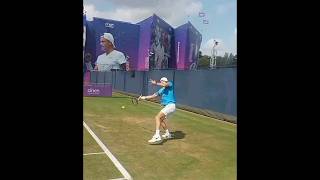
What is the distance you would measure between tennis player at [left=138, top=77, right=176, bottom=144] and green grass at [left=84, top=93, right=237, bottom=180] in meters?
0.05

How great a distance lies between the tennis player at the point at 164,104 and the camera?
378 cm

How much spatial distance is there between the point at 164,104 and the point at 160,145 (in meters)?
0.42

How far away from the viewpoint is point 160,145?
3.72 metres

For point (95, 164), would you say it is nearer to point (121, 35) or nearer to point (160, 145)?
point (160, 145)

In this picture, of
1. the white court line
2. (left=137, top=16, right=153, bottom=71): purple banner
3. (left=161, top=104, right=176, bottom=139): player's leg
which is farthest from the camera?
(left=161, top=104, right=176, bottom=139): player's leg

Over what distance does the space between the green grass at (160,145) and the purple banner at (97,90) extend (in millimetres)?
56

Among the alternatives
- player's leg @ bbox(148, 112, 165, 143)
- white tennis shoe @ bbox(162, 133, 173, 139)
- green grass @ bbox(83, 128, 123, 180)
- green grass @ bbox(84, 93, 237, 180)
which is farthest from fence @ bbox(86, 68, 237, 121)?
green grass @ bbox(83, 128, 123, 180)

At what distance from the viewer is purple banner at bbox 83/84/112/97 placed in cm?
352

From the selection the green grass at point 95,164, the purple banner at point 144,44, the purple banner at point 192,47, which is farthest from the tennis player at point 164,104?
the purple banner at point 192,47

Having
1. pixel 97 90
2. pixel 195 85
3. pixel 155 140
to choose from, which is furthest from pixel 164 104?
pixel 195 85

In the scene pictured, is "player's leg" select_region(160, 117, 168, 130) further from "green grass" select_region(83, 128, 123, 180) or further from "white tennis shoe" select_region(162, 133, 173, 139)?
"green grass" select_region(83, 128, 123, 180)
